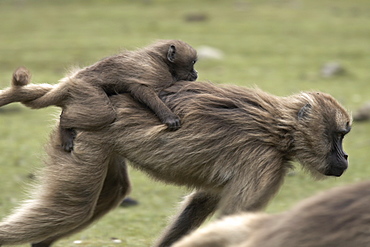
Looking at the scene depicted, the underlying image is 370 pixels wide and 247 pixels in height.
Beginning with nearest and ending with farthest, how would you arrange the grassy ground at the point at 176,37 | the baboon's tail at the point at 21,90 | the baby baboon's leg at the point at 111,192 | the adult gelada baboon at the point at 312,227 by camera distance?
→ the adult gelada baboon at the point at 312,227, the baboon's tail at the point at 21,90, the baby baboon's leg at the point at 111,192, the grassy ground at the point at 176,37

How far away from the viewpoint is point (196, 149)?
5305 millimetres

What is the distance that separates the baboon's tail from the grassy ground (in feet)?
1.80

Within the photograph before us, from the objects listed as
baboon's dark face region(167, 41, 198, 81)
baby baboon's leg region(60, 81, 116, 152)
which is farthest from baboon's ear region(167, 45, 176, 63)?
baby baboon's leg region(60, 81, 116, 152)

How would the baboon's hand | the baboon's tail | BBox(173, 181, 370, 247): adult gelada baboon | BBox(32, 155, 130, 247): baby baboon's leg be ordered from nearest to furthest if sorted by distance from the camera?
BBox(173, 181, 370, 247): adult gelada baboon → the baboon's hand → the baboon's tail → BBox(32, 155, 130, 247): baby baboon's leg

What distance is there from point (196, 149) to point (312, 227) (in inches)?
72.3

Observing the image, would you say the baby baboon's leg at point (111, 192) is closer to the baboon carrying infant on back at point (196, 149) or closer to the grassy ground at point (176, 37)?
the baboon carrying infant on back at point (196, 149)

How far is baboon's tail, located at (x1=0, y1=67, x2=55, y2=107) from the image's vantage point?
561 cm

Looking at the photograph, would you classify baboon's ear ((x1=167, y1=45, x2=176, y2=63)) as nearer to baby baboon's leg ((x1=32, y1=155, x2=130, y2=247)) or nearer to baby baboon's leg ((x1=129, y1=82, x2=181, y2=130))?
baby baboon's leg ((x1=129, y1=82, x2=181, y2=130))

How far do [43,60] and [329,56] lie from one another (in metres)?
6.85

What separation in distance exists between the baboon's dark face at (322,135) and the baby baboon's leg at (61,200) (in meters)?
1.39

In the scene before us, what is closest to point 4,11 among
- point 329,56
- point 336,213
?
point 329,56

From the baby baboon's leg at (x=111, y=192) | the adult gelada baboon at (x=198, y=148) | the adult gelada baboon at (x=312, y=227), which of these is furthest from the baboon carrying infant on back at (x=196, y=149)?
the adult gelada baboon at (x=312, y=227)

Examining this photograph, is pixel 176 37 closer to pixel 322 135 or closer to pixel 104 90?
pixel 104 90

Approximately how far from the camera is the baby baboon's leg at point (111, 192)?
19.1 feet
